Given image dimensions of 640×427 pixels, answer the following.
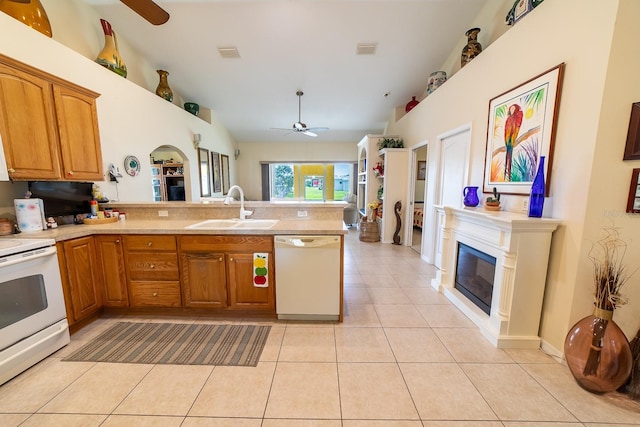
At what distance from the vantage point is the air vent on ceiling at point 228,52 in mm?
3896

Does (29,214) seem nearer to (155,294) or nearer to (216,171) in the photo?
(155,294)

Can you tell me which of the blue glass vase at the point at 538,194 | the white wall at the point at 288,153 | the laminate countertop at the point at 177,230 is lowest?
the laminate countertop at the point at 177,230

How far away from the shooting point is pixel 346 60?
413 cm

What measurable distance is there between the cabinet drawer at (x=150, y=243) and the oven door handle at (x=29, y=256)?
1.58 ft

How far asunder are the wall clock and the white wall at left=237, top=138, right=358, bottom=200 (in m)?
4.46

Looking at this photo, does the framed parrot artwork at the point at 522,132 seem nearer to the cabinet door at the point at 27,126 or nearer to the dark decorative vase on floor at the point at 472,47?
the dark decorative vase on floor at the point at 472,47

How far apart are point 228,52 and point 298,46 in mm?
1159

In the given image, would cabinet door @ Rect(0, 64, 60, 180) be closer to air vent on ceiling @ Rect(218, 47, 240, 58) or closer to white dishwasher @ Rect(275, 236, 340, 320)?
white dishwasher @ Rect(275, 236, 340, 320)

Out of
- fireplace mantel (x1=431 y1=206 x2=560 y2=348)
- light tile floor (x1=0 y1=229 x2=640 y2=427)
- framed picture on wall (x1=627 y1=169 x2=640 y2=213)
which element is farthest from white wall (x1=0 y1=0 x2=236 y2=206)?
framed picture on wall (x1=627 y1=169 x2=640 y2=213)

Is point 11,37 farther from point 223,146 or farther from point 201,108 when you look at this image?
point 223,146

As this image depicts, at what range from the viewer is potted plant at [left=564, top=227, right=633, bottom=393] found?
146cm

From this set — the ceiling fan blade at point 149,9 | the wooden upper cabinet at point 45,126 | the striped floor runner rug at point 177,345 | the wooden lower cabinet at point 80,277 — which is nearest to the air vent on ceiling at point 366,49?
the ceiling fan blade at point 149,9

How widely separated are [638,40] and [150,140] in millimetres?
5176

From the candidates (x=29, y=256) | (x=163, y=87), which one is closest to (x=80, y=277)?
(x=29, y=256)
